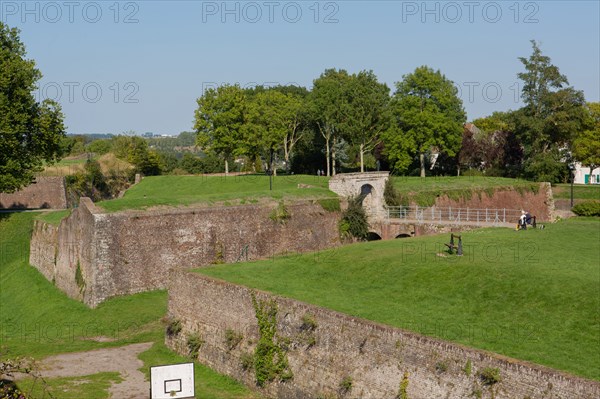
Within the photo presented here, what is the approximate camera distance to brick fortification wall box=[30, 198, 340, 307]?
33969mm

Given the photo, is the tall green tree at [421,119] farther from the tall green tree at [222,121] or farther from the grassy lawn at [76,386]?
the grassy lawn at [76,386]

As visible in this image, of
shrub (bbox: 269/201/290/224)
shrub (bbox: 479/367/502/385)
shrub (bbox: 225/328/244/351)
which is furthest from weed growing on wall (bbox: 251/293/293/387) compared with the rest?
shrub (bbox: 269/201/290/224)

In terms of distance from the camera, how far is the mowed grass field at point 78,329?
23781 millimetres

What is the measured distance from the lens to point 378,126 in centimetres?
5912

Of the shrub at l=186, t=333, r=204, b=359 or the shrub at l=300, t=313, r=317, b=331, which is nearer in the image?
the shrub at l=300, t=313, r=317, b=331

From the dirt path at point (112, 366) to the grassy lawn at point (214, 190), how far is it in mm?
8799

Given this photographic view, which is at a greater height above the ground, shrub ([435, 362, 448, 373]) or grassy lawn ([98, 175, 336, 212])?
grassy lawn ([98, 175, 336, 212])

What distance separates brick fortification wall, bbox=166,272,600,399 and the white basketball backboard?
385cm

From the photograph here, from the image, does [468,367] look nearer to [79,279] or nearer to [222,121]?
[79,279]

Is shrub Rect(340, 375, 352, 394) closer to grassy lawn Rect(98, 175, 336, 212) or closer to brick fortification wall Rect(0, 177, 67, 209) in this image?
grassy lawn Rect(98, 175, 336, 212)

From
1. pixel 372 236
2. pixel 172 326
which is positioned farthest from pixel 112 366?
pixel 372 236

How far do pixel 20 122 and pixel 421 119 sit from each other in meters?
31.4

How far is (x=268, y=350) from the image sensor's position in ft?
74.0

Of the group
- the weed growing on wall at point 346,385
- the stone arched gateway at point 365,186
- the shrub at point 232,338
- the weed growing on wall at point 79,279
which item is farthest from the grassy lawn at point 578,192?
the weed growing on wall at point 346,385
